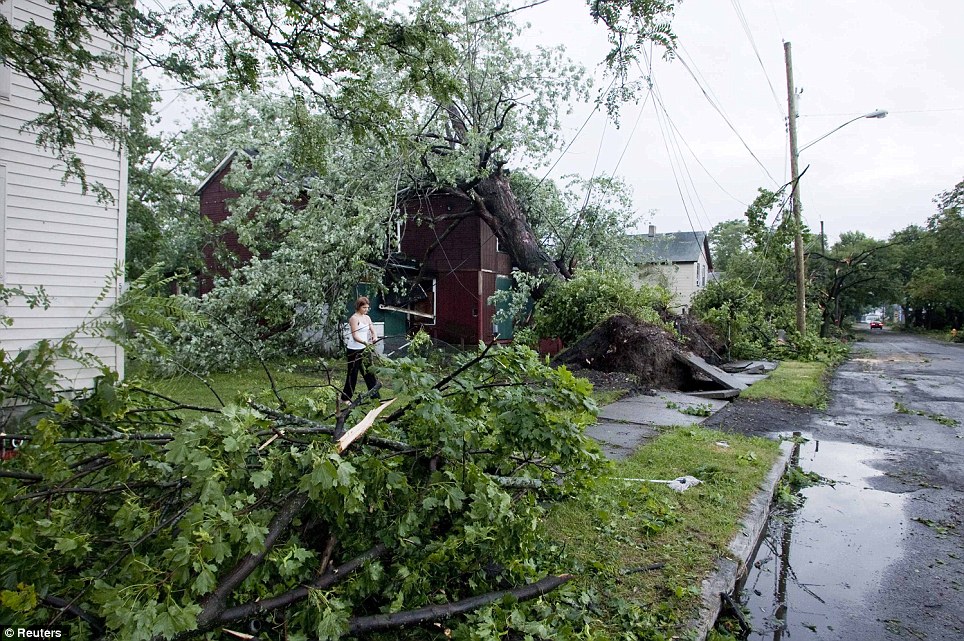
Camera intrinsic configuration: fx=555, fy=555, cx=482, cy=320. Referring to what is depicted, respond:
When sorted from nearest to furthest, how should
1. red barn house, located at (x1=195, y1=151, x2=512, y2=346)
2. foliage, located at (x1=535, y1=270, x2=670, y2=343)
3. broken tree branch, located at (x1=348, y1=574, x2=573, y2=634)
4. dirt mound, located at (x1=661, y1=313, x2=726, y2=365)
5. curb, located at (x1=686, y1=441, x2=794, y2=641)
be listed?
broken tree branch, located at (x1=348, y1=574, x2=573, y2=634) < curb, located at (x1=686, y1=441, x2=794, y2=641) < foliage, located at (x1=535, y1=270, x2=670, y2=343) < dirt mound, located at (x1=661, y1=313, x2=726, y2=365) < red barn house, located at (x1=195, y1=151, x2=512, y2=346)

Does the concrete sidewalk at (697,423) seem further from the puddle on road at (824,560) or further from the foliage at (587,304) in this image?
the foliage at (587,304)

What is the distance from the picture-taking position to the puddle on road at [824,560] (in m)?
3.15

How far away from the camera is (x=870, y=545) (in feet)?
13.6

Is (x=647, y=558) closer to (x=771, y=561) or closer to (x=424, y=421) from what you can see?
(x=771, y=561)

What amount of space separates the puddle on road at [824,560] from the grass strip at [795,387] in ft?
14.7

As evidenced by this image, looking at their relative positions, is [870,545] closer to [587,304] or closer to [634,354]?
[634,354]

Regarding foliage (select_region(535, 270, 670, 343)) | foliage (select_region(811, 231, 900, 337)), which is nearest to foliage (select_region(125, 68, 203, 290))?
foliage (select_region(535, 270, 670, 343))

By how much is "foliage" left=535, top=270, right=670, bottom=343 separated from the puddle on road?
20.5ft

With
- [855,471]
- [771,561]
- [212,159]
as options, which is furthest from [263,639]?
[212,159]

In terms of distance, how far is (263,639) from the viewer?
214cm

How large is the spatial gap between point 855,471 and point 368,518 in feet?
18.9

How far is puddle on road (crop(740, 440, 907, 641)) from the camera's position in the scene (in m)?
3.15

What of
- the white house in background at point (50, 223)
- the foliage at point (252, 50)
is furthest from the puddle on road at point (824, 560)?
the white house in background at point (50, 223)

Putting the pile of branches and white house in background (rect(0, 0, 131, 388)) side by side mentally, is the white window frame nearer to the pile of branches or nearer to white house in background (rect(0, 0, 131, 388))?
white house in background (rect(0, 0, 131, 388))
